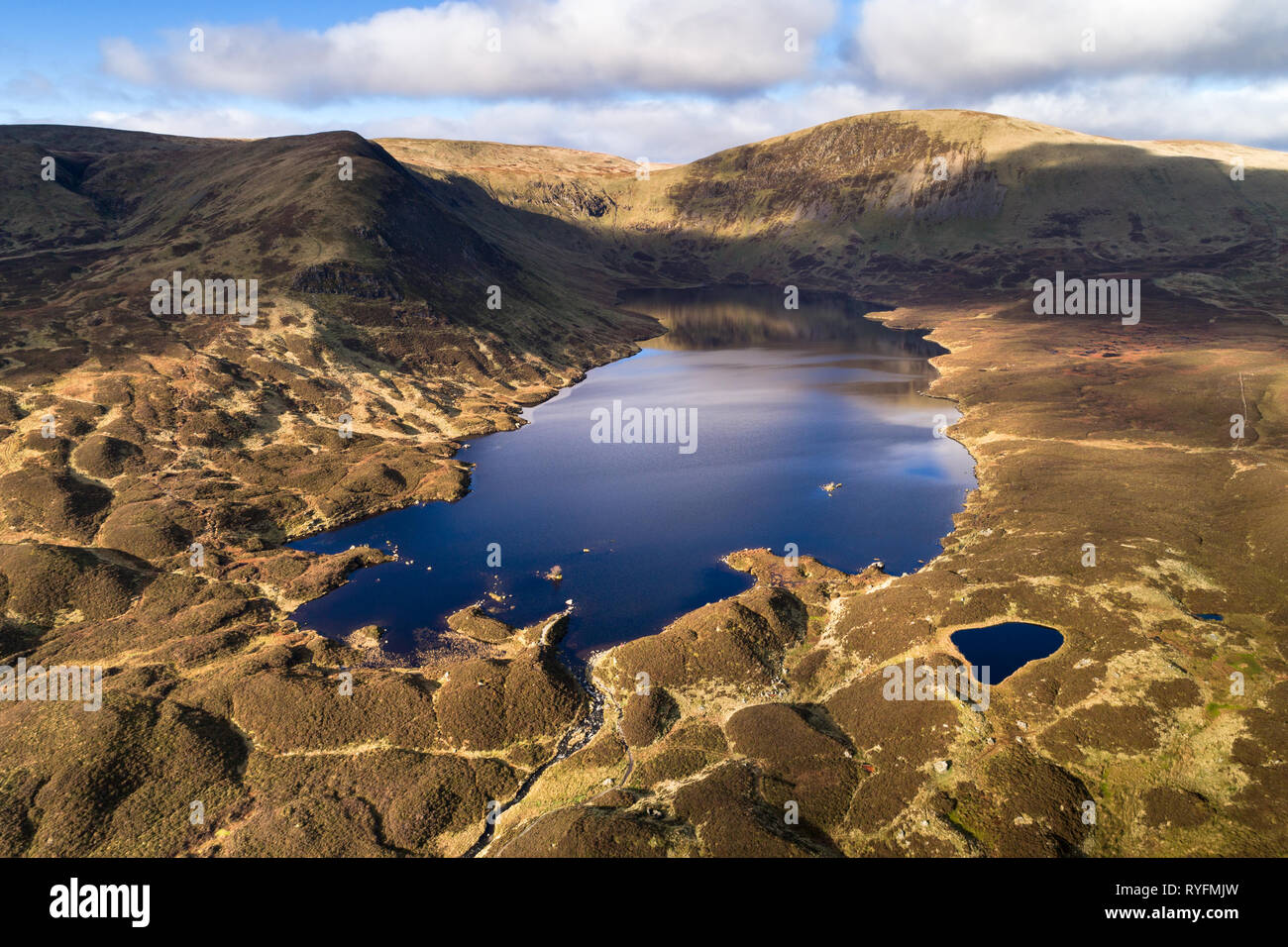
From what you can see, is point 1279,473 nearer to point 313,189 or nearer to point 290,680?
point 290,680

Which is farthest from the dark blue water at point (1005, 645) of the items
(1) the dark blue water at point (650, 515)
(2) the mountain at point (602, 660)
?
(1) the dark blue water at point (650, 515)

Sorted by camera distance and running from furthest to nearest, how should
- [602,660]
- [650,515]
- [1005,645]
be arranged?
[650,515], [602,660], [1005,645]

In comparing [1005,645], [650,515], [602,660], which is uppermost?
[650,515]

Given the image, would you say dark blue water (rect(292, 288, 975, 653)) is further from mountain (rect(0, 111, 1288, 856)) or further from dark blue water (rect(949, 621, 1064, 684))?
dark blue water (rect(949, 621, 1064, 684))

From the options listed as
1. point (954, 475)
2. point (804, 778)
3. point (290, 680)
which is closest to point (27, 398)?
point (290, 680)

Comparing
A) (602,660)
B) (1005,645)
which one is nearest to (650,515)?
(602,660)

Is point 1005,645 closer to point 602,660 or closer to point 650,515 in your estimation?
point 602,660

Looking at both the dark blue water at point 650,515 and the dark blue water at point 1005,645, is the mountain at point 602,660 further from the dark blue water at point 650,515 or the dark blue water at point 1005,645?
the dark blue water at point 650,515

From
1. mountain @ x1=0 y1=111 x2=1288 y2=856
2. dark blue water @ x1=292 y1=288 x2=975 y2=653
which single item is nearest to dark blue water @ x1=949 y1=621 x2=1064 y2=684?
mountain @ x1=0 y1=111 x2=1288 y2=856
